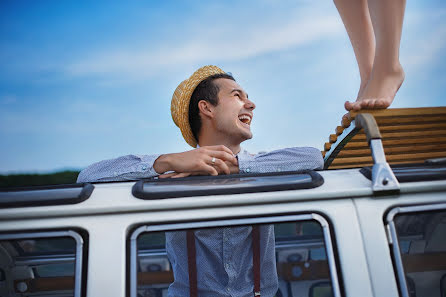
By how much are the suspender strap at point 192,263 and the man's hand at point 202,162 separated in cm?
30

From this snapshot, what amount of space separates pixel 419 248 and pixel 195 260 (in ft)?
3.24

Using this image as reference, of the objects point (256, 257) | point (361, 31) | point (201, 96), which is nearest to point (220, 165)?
point (256, 257)

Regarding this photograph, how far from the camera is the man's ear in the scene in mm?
2340

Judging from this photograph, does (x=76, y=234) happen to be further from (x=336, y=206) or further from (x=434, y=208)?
(x=434, y=208)

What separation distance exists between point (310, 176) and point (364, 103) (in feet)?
2.21

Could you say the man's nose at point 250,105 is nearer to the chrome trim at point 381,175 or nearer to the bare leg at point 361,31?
the bare leg at point 361,31

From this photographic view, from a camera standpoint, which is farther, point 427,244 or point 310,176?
point 427,244

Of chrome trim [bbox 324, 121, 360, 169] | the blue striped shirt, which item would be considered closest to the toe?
chrome trim [bbox 324, 121, 360, 169]

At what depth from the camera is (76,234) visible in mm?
1049

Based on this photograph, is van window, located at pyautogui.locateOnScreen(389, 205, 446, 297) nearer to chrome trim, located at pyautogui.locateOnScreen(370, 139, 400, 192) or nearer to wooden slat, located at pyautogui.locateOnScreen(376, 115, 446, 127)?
chrome trim, located at pyautogui.locateOnScreen(370, 139, 400, 192)

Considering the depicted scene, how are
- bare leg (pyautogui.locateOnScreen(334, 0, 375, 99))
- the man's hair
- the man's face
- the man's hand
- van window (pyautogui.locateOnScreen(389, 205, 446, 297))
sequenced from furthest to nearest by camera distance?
the man's hair < bare leg (pyautogui.locateOnScreen(334, 0, 375, 99)) < the man's face < the man's hand < van window (pyautogui.locateOnScreen(389, 205, 446, 297))

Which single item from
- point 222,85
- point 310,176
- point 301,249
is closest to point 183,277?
point 310,176

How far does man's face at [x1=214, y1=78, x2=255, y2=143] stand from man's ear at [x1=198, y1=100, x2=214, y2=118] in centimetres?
Answer: 5

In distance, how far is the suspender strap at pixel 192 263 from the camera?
159 centimetres
